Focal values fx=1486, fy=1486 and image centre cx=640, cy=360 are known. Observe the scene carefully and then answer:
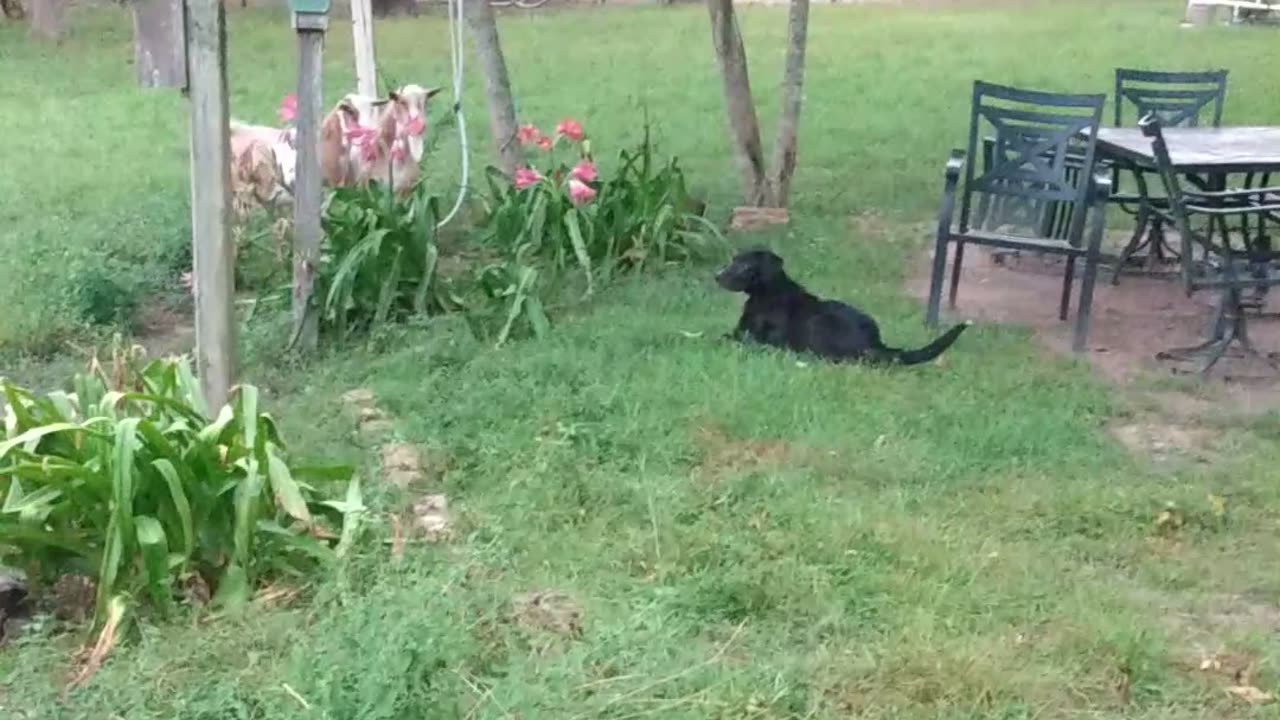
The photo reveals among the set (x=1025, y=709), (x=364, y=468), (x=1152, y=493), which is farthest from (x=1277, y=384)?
(x=364, y=468)

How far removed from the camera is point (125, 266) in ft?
22.3

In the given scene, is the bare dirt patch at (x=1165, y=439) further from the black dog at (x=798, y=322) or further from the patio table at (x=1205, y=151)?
the patio table at (x=1205, y=151)

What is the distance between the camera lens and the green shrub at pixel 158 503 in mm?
3379

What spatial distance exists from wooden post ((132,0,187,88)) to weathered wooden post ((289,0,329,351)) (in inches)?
42.8

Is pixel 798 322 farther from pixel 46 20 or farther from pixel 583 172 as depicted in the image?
pixel 46 20

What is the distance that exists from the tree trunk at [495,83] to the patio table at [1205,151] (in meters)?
2.96

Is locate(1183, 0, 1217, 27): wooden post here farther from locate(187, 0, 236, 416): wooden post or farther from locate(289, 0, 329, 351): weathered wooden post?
locate(187, 0, 236, 416): wooden post

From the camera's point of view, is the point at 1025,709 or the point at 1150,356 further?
the point at 1150,356

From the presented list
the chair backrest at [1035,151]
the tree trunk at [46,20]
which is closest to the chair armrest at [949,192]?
the chair backrest at [1035,151]

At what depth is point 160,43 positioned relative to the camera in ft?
13.7

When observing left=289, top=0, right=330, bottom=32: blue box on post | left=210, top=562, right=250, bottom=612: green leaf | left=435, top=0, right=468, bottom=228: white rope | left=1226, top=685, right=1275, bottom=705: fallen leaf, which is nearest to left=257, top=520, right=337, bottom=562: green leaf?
left=210, top=562, right=250, bottom=612: green leaf

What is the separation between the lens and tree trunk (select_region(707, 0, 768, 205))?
8.04 meters

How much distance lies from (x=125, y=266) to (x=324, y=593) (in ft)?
12.7

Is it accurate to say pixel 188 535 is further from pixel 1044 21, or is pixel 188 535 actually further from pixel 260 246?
pixel 1044 21
